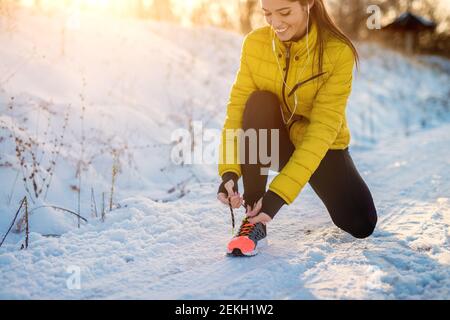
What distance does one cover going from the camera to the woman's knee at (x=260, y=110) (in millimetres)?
2516

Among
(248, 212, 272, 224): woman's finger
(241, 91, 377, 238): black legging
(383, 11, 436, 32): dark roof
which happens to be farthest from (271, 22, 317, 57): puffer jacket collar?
(383, 11, 436, 32): dark roof

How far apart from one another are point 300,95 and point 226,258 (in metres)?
1.05

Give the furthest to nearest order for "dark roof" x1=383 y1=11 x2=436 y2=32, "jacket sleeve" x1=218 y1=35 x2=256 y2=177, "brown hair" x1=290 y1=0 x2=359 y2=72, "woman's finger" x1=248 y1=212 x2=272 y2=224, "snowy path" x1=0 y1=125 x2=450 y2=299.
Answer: "dark roof" x1=383 y1=11 x2=436 y2=32 → "jacket sleeve" x1=218 y1=35 x2=256 y2=177 → "brown hair" x1=290 y1=0 x2=359 y2=72 → "woman's finger" x1=248 y1=212 x2=272 y2=224 → "snowy path" x1=0 y1=125 x2=450 y2=299

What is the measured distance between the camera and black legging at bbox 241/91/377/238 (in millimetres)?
2451

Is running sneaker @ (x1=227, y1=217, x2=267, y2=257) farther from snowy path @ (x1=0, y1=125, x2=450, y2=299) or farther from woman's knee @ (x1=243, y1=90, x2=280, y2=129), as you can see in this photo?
woman's knee @ (x1=243, y1=90, x2=280, y2=129)

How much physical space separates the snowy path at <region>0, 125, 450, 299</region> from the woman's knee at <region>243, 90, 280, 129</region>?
0.73m

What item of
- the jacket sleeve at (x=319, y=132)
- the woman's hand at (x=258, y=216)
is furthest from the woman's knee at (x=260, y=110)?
the woman's hand at (x=258, y=216)

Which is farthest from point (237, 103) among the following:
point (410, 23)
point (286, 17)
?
point (410, 23)

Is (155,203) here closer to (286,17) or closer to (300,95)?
(300,95)

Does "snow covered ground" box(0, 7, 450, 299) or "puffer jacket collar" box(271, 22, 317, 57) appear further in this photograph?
"puffer jacket collar" box(271, 22, 317, 57)

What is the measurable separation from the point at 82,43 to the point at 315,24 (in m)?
4.54

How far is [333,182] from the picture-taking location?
250 centimetres

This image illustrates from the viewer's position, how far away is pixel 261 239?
2492mm
